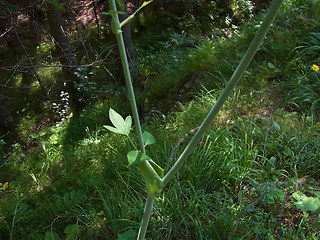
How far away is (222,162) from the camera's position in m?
2.15

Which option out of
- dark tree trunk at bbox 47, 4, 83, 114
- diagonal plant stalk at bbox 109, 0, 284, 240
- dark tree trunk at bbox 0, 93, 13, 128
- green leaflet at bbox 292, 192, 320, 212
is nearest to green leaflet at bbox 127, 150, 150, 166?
diagonal plant stalk at bbox 109, 0, 284, 240

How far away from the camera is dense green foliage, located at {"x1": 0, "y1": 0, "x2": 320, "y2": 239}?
1.82m

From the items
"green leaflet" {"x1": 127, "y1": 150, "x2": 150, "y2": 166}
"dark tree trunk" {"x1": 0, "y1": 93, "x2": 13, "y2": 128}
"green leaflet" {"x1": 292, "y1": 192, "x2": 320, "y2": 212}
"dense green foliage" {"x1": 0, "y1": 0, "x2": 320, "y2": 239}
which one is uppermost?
"green leaflet" {"x1": 127, "y1": 150, "x2": 150, "y2": 166}

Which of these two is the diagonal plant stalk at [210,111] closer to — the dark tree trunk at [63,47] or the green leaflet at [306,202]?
the green leaflet at [306,202]

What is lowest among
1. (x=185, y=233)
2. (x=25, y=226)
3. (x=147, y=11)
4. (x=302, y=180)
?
(x=302, y=180)

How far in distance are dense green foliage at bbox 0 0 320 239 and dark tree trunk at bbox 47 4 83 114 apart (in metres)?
1.20

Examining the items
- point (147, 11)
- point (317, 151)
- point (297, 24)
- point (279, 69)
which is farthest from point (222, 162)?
point (147, 11)

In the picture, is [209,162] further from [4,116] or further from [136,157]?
[4,116]

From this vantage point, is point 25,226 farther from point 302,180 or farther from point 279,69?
point 279,69

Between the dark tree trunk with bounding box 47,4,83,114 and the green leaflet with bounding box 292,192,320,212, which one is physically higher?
the dark tree trunk with bounding box 47,4,83,114

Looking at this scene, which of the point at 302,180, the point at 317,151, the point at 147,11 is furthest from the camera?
the point at 147,11

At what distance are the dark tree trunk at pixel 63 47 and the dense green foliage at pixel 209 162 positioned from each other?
120 cm

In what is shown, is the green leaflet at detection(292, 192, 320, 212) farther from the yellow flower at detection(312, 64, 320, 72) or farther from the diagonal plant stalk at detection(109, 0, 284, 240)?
the yellow flower at detection(312, 64, 320, 72)

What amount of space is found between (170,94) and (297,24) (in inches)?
80.9
